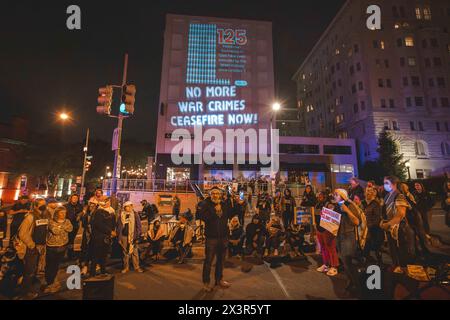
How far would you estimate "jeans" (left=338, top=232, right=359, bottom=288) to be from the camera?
4691 millimetres

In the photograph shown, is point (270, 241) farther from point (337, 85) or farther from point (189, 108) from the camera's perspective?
point (337, 85)

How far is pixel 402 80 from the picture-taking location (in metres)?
39.1

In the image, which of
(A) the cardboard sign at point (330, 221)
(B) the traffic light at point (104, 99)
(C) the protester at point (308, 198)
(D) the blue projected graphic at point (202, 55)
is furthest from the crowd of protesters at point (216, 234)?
(D) the blue projected graphic at point (202, 55)

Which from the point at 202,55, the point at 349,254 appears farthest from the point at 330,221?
the point at 202,55

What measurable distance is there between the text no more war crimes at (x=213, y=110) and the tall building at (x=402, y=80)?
2146 centimetres

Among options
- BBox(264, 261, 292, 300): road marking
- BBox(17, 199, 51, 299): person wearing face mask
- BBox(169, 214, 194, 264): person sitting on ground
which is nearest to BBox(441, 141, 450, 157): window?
BBox(264, 261, 292, 300): road marking

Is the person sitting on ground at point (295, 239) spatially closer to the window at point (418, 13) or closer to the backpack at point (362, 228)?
the backpack at point (362, 228)

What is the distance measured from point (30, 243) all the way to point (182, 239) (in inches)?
153

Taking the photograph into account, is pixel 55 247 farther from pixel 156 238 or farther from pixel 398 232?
pixel 398 232

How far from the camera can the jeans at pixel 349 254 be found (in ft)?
15.4

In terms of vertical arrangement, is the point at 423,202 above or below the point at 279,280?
above

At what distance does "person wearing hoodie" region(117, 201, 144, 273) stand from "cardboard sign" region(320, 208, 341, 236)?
5.03m

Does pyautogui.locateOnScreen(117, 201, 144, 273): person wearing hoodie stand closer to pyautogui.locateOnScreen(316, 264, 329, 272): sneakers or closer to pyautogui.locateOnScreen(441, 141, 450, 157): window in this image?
pyautogui.locateOnScreen(316, 264, 329, 272): sneakers
